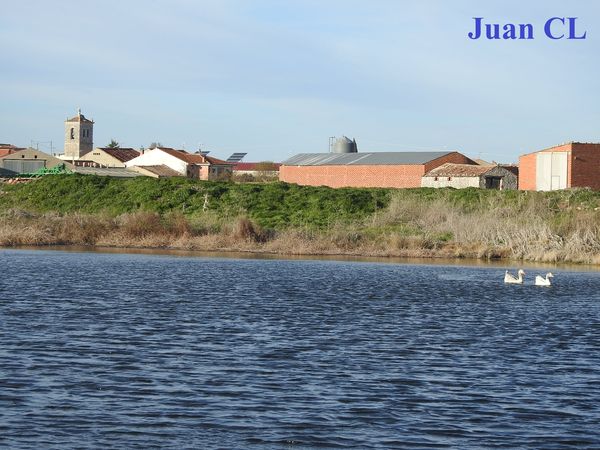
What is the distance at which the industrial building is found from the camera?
3900 inches

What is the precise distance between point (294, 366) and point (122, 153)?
12865 cm

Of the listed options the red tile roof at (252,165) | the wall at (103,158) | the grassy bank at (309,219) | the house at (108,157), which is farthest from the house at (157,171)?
the red tile roof at (252,165)

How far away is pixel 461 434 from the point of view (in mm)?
17547

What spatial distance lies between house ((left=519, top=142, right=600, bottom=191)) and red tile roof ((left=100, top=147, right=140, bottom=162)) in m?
71.7

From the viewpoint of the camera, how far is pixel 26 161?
431 feet

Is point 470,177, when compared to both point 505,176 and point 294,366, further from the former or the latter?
point 294,366

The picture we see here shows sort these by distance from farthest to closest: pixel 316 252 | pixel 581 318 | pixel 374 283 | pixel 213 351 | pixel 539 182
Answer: pixel 539 182 → pixel 316 252 → pixel 374 283 → pixel 581 318 → pixel 213 351

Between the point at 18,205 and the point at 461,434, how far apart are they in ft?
236

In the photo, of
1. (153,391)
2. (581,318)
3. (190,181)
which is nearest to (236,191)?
(190,181)

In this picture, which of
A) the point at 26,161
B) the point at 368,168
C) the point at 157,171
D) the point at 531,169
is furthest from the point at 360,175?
the point at 26,161

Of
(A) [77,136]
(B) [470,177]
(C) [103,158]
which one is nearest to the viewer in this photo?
(B) [470,177]

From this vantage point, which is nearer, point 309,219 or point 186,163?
point 309,219

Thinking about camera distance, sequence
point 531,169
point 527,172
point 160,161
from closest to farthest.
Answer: point 531,169 < point 527,172 < point 160,161

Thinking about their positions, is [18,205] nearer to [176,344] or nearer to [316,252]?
[316,252]
